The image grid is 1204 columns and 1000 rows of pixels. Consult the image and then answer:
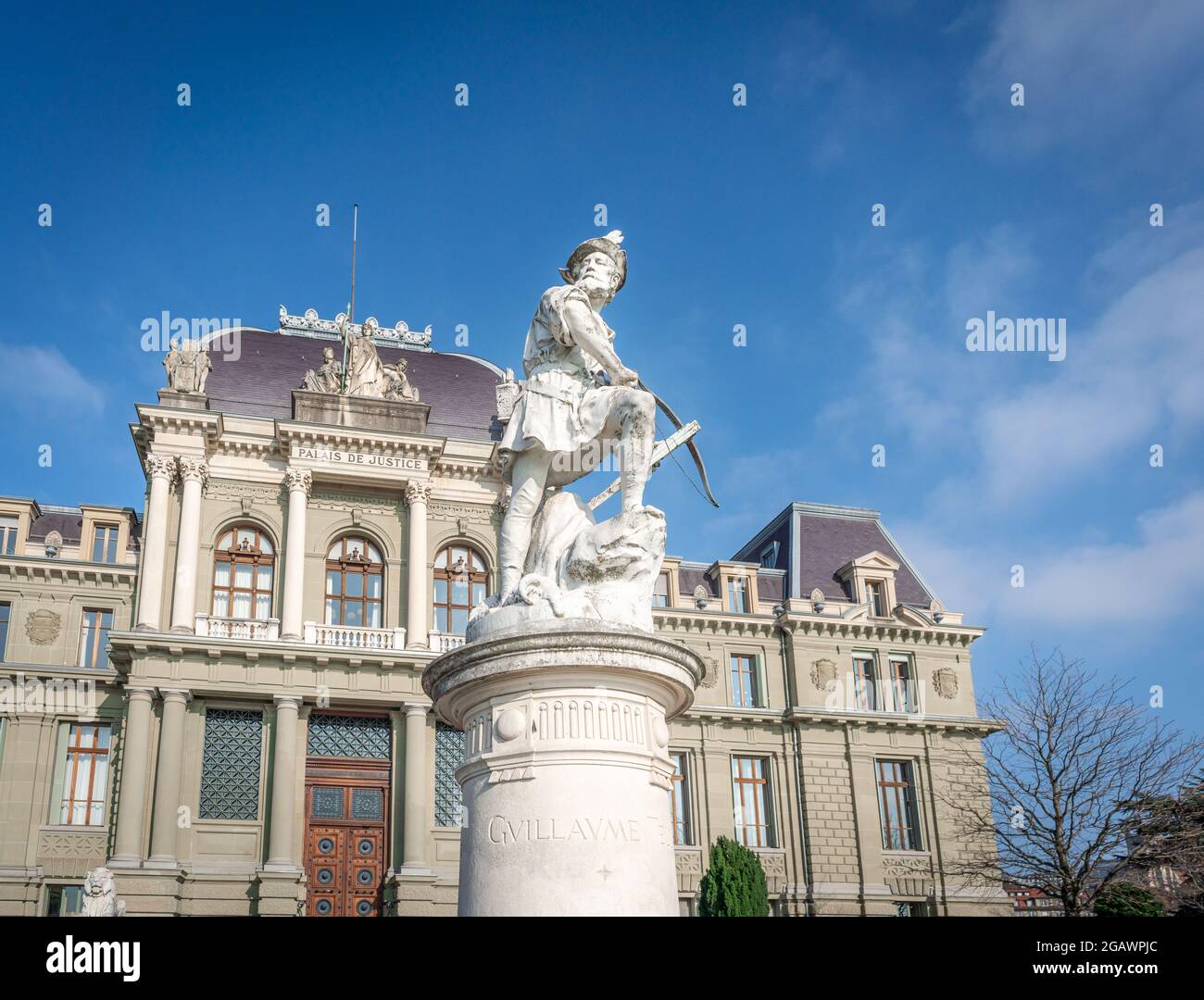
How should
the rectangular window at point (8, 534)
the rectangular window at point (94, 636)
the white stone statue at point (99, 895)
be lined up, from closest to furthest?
the white stone statue at point (99, 895)
the rectangular window at point (94, 636)
the rectangular window at point (8, 534)

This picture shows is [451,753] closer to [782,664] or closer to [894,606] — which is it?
[782,664]

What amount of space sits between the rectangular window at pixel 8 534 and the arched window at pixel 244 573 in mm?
6099

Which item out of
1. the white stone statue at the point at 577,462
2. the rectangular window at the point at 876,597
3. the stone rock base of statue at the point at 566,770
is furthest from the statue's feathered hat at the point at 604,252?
the rectangular window at the point at 876,597

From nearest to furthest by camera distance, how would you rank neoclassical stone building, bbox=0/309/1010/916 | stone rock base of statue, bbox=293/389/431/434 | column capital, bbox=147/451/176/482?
neoclassical stone building, bbox=0/309/1010/916, column capital, bbox=147/451/176/482, stone rock base of statue, bbox=293/389/431/434

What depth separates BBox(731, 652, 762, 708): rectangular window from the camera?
38500mm

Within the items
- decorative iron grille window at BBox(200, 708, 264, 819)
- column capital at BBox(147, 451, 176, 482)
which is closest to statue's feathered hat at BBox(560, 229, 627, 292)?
decorative iron grille window at BBox(200, 708, 264, 819)

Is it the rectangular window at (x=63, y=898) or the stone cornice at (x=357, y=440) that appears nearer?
the rectangular window at (x=63, y=898)

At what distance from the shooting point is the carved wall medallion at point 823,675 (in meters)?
38.7

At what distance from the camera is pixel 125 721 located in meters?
30.2

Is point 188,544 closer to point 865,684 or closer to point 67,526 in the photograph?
point 67,526

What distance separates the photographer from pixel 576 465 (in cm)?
748

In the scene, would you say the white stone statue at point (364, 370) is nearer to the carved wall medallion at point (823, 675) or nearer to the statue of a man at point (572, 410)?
the carved wall medallion at point (823, 675)

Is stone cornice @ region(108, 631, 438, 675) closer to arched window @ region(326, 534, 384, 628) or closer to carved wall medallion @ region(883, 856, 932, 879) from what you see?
arched window @ region(326, 534, 384, 628)

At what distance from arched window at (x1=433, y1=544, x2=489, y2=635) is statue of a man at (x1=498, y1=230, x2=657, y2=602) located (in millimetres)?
27515
